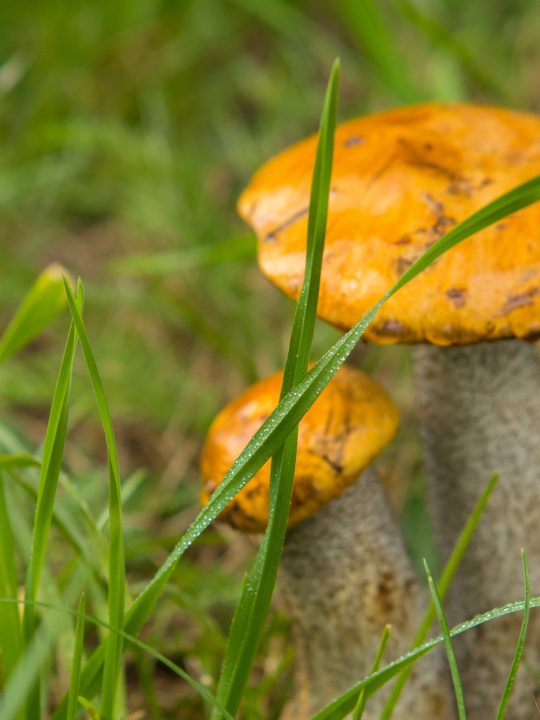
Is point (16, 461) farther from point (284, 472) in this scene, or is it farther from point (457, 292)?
point (457, 292)

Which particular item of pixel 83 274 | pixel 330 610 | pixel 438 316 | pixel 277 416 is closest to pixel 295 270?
pixel 438 316

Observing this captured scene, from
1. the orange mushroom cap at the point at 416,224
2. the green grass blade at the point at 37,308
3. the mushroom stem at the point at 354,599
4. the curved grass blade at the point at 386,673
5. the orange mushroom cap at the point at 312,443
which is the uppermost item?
the orange mushroom cap at the point at 416,224

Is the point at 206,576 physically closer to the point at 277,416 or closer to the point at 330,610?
the point at 330,610

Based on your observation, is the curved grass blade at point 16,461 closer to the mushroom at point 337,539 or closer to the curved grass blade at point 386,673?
the mushroom at point 337,539

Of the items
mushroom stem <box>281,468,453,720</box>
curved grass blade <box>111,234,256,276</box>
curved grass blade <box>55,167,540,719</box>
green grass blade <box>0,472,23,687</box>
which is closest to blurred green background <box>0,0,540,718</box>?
curved grass blade <box>111,234,256,276</box>

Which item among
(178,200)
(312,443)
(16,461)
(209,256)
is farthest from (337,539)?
(178,200)

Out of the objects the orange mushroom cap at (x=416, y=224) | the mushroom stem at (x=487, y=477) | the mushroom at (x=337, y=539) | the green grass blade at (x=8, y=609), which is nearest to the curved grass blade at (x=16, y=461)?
the green grass blade at (x=8, y=609)
